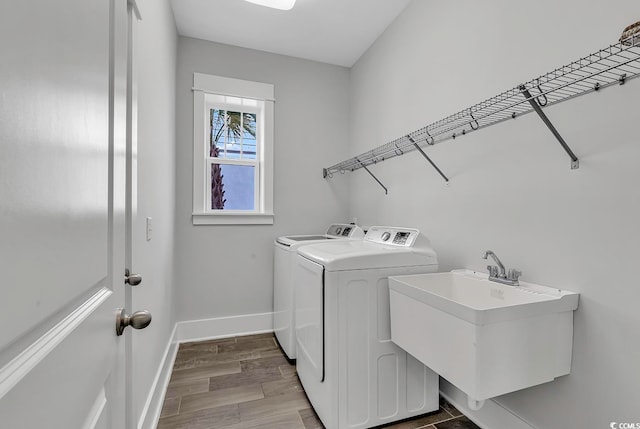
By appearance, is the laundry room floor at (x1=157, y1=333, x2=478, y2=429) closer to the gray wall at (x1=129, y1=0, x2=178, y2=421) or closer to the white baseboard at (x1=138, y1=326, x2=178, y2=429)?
the white baseboard at (x1=138, y1=326, x2=178, y2=429)

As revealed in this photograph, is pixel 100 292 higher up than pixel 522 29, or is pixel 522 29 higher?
pixel 522 29

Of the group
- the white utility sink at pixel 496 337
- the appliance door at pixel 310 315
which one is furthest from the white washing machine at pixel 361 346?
the white utility sink at pixel 496 337

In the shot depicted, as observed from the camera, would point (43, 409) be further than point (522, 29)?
No

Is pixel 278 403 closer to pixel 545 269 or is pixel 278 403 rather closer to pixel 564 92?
pixel 545 269

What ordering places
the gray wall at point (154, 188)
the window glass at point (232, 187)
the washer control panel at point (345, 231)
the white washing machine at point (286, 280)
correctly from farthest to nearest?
the window glass at point (232, 187), the washer control panel at point (345, 231), the white washing machine at point (286, 280), the gray wall at point (154, 188)

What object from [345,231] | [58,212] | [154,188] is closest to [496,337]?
[58,212]

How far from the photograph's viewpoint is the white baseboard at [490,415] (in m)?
1.47

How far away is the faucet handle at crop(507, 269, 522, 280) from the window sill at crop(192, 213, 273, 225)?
208 cm

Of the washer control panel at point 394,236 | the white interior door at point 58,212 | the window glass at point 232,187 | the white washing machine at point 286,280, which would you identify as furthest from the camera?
the window glass at point 232,187

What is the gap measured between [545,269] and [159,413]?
2.18m

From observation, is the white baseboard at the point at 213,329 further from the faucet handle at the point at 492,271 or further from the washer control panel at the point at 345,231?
the faucet handle at the point at 492,271

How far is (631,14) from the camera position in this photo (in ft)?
3.57

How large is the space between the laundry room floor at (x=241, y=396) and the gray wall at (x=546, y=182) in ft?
2.77

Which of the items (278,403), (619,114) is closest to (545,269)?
(619,114)
